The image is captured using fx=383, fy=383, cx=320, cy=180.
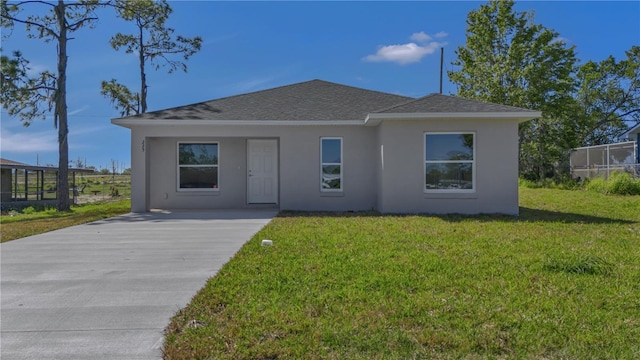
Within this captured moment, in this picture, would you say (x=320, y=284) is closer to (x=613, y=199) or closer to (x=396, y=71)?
(x=613, y=199)

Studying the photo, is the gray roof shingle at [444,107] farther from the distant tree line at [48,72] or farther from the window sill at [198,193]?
the distant tree line at [48,72]

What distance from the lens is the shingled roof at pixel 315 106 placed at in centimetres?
1000

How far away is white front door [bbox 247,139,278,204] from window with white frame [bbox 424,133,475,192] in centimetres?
495

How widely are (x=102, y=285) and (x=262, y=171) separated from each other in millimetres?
8391

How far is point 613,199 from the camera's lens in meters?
13.1

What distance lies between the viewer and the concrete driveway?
2.95 m

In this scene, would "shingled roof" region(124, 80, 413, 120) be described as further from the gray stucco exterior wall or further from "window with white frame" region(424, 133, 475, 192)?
"window with white frame" region(424, 133, 475, 192)

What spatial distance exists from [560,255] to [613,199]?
10427 millimetres

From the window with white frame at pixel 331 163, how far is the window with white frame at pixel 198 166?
Result: 11.3 feet

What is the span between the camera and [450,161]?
1022 cm

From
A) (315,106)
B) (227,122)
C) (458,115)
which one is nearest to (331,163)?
(315,106)

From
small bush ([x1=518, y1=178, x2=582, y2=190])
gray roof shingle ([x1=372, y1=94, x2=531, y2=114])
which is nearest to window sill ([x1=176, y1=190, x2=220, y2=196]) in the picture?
gray roof shingle ([x1=372, y1=94, x2=531, y2=114])

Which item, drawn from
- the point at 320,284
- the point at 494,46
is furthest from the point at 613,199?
the point at 494,46

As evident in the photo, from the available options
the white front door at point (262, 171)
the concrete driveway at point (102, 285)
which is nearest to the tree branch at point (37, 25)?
the white front door at point (262, 171)
